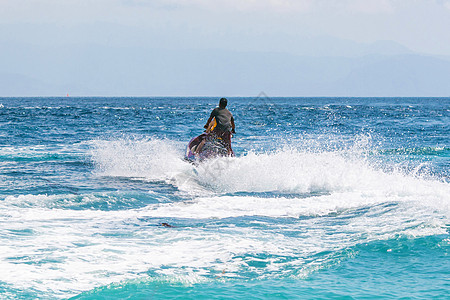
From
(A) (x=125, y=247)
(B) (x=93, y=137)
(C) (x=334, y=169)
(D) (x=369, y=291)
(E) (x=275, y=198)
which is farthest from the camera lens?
(B) (x=93, y=137)

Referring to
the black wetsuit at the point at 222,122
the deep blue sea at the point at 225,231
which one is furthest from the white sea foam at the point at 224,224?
the black wetsuit at the point at 222,122

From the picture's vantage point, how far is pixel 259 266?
656 centimetres

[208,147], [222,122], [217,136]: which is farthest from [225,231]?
[208,147]

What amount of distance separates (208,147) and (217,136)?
586 millimetres

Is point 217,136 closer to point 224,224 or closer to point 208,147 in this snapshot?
point 208,147

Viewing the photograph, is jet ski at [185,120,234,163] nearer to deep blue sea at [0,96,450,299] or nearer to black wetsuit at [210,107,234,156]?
black wetsuit at [210,107,234,156]

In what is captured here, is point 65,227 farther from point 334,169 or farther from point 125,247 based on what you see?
point 334,169

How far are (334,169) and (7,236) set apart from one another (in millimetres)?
8249

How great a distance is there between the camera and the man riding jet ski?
44.5 feet

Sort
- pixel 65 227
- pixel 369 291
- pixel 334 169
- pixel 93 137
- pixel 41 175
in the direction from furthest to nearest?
pixel 93 137, pixel 41 175, pixel 334 169, pixel 65 227, pixel 369 291

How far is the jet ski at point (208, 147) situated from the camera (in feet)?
45.7

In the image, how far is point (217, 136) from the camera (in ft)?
45.4

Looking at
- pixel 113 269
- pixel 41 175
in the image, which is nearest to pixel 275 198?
pixel 113 269

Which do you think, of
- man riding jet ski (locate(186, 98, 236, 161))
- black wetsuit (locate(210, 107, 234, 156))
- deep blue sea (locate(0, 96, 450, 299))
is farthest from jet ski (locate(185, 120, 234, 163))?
deep blue sea (locate(0, 96, 450, 299))
